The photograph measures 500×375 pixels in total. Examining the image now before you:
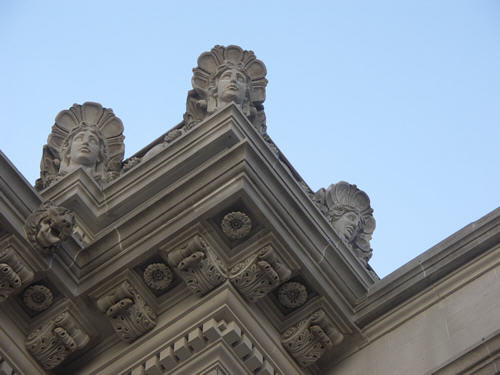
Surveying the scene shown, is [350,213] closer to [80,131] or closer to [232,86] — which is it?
[232,86]

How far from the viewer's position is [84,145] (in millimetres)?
17266

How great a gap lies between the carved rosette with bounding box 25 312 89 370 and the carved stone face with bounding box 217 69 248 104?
3.36m

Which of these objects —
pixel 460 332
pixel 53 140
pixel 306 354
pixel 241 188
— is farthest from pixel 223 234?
pixel 53 140

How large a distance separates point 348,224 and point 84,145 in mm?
3528

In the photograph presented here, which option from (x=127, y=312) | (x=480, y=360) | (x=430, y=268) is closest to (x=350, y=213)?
(x=430, y=268)

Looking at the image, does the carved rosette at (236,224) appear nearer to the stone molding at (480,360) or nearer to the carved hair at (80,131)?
the stone molding at (480,360)

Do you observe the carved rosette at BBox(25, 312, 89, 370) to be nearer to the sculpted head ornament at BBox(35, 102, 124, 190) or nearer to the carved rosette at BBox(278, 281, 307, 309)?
the carved rosette at BBox(278, 281, 307, 309)

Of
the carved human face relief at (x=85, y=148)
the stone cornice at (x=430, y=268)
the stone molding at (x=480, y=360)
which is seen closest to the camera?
the stone molding at (x=480, y=360)

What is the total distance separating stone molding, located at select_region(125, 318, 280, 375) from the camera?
13.8 metres

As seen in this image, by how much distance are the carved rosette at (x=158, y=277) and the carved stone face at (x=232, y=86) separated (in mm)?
2576

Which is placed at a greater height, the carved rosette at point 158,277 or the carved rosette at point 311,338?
the carved rosette at point 158,277

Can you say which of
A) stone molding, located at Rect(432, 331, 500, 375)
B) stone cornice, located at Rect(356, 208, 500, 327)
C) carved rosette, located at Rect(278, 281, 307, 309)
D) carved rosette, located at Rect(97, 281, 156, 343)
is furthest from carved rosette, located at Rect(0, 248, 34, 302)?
stone molding, located at Rect(432, 331, 500, 375)

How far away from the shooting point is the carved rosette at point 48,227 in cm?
1449

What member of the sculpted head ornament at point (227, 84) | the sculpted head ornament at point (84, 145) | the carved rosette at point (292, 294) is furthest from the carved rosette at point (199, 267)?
the sculpted head ornament at point (84, 145)
